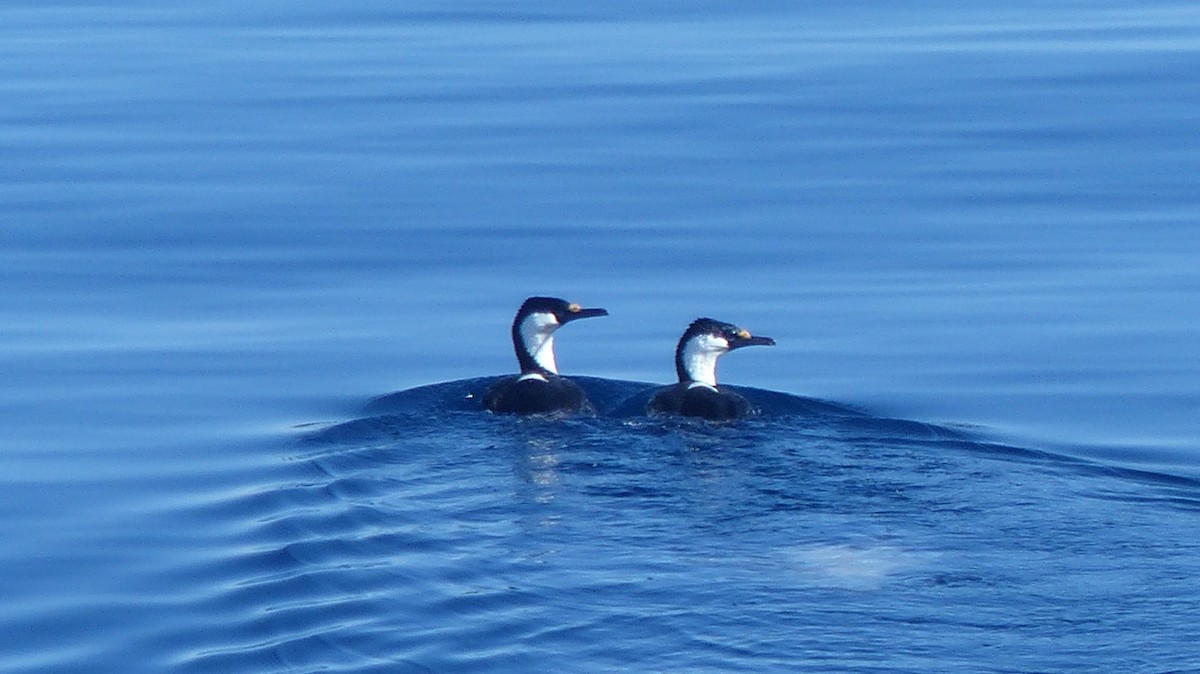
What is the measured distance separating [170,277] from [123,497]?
450 cm

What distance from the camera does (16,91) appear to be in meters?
20.7

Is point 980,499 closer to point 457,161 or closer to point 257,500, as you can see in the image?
point 257,500

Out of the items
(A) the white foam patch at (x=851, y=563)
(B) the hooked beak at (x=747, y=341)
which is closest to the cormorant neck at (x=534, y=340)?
(B) the hooked beak at (x=747, y=341)

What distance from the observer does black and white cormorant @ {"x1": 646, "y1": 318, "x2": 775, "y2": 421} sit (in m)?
11.3

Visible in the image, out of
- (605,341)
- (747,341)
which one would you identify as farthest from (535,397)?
(605,341)

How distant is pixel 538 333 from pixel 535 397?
737 mm

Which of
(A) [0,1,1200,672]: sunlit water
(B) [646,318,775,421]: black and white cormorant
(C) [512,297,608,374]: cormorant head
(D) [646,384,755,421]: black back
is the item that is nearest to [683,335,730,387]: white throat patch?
(B) [646,318,775,421]: black and white cormorant

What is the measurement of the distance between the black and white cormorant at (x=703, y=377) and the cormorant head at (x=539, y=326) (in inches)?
22.4

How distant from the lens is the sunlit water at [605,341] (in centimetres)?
811

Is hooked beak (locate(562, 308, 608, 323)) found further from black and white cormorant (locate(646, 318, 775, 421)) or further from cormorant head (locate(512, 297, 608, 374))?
black and white cormorant (locate(646, 318, 775, 421))

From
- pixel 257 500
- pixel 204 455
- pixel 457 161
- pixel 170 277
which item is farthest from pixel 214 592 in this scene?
pixel 457 161

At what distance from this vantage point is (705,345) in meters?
11.8

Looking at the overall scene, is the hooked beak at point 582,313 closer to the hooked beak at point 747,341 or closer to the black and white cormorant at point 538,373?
the black and white cormorant at point 538,373

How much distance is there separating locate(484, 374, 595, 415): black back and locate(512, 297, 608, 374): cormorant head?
0.42 m
